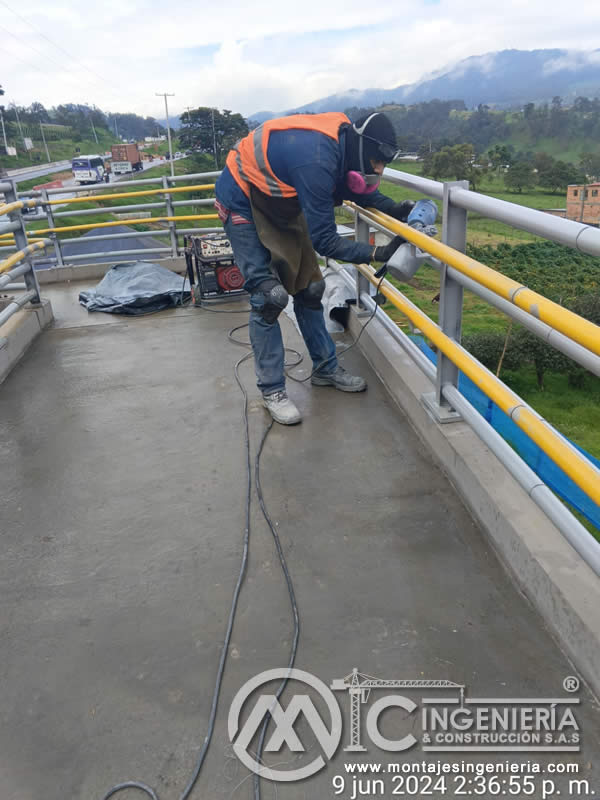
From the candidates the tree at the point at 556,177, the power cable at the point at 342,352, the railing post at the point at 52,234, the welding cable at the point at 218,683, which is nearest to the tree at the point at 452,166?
the tree at the point at 556,177

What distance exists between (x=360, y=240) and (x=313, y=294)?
2.51 ft

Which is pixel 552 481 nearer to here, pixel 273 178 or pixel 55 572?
pixel 273 178

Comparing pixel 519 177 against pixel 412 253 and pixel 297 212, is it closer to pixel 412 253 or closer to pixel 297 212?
pixel 297 212

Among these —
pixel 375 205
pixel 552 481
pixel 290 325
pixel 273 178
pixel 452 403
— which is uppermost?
pixel 273 178

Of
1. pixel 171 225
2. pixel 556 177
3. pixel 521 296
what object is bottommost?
pixel 556 177

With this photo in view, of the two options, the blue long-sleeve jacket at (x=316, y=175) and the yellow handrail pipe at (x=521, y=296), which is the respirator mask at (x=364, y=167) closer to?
the blue long-sleeve jacket at (x=316, y=175)

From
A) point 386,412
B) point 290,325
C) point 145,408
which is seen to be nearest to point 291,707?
point 386,412

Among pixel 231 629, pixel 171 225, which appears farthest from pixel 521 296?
pixel 171 225

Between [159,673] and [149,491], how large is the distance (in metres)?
1.02

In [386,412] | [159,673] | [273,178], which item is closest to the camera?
[159,673]

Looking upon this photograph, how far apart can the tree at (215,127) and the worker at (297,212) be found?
221 feet

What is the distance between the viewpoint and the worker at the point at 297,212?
284cm

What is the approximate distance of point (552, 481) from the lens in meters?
8.91
